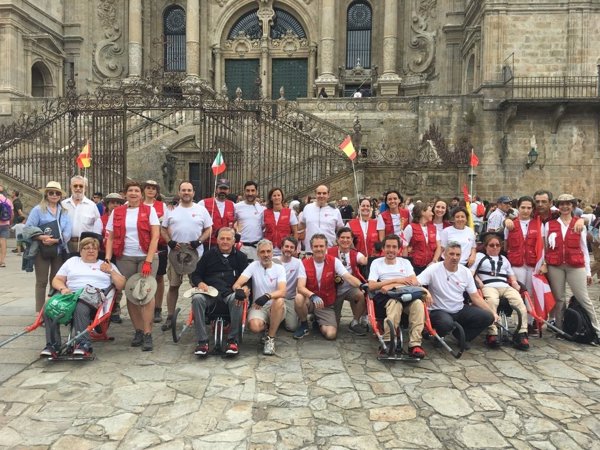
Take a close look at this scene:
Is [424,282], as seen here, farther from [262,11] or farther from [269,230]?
[262,11]

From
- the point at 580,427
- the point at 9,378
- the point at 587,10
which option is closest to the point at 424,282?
the point at 580,427

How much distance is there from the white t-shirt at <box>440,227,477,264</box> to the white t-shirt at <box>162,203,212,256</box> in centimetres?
329

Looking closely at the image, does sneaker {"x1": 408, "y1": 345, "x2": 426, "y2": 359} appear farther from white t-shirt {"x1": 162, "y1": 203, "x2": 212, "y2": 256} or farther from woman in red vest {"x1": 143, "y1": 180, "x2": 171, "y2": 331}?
woman in red vest {"x1": 143, "y1": 180, "x2": 171, "y2": 331}

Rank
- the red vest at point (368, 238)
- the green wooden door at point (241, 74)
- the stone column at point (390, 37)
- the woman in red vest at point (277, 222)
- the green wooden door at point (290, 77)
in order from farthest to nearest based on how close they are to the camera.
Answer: the green wooden door at point (241, 74), the green wooden door at point (290, 77), the stone column at point (390, 37), the woman in red vest at point (277, 222), the red vest at point (368, 238)

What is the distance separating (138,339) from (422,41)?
2619 centimetres

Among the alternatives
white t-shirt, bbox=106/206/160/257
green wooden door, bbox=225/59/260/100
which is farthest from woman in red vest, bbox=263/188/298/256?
green wooden door, bbox=225/59/260/100

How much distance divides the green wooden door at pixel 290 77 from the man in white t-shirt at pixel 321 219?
23.4m

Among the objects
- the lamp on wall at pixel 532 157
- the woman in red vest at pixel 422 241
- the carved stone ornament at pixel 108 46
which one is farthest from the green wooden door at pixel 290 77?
the woman in red vest at pixel 422 241

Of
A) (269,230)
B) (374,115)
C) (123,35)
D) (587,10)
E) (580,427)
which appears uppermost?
(123,35)

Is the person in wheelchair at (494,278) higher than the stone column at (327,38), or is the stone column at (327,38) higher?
the stone column at (327,38)

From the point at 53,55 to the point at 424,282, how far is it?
28.6 metres

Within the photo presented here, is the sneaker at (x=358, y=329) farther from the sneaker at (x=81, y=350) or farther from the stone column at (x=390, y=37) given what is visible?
the stone column at (x=390, y=37)

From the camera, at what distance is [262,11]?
29844mm

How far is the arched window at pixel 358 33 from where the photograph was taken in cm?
2977
